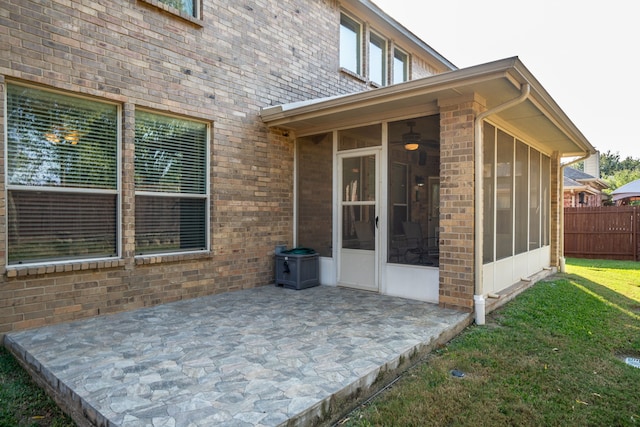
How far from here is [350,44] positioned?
8.30 metres

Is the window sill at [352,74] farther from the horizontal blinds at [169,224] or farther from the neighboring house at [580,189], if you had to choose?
the neighboring house at [580,189]

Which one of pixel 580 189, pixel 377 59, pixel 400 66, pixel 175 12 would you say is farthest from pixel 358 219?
pixel 580 189

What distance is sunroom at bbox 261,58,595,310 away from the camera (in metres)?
4.73

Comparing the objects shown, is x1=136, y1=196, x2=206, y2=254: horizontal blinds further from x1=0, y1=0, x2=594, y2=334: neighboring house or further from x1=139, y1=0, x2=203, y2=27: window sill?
x1=139, y1=0, x2=203, y2=27: window sill

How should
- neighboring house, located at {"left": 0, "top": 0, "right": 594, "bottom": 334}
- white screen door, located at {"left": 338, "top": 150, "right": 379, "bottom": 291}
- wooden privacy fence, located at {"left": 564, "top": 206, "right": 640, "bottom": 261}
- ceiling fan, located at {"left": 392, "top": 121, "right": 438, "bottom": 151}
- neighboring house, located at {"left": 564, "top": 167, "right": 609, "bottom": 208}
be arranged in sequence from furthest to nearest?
neighboring house, located at {"left": 564, "top": 167, "right": 609, "bottom": 208} → wooden privacy fence, located at {"left": 564, "top": 206, "right": 640, "bottom": 261} → white screen door, located at {"left": 338, "top": 150, "right": 379, "bottom": 291} → ceiling fan, located at {"left": 392, "top": 121, "right": 438, "bottom": 151} → neighboring house, located at {"left": 0, "top": 0, "right": 594, "bottom": 334}

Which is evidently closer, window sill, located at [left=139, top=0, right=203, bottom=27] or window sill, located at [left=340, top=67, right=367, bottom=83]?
window sill, located at [left=139, top=0, right=203, bottom=27]

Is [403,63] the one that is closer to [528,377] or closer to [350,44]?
[350,44]

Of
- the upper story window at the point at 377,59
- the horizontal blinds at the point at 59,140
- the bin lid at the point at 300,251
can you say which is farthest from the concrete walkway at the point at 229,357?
the upper story window at the point at 377,59

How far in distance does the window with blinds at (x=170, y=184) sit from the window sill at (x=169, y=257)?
0.10 m

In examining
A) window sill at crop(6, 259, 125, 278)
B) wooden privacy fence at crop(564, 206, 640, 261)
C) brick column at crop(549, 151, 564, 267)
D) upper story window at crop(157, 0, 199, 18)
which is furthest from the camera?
wooden privacy fence at crop(564, 206, 640, 261)

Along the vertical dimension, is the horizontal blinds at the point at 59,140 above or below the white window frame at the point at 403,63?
below

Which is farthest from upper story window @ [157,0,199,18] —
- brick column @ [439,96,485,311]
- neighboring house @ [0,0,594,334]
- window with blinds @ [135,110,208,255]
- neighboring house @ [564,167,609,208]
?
neighboring house @ [564,167,609,208]

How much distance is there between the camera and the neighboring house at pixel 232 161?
13.3ft

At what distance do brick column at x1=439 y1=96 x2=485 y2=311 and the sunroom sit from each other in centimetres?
1
